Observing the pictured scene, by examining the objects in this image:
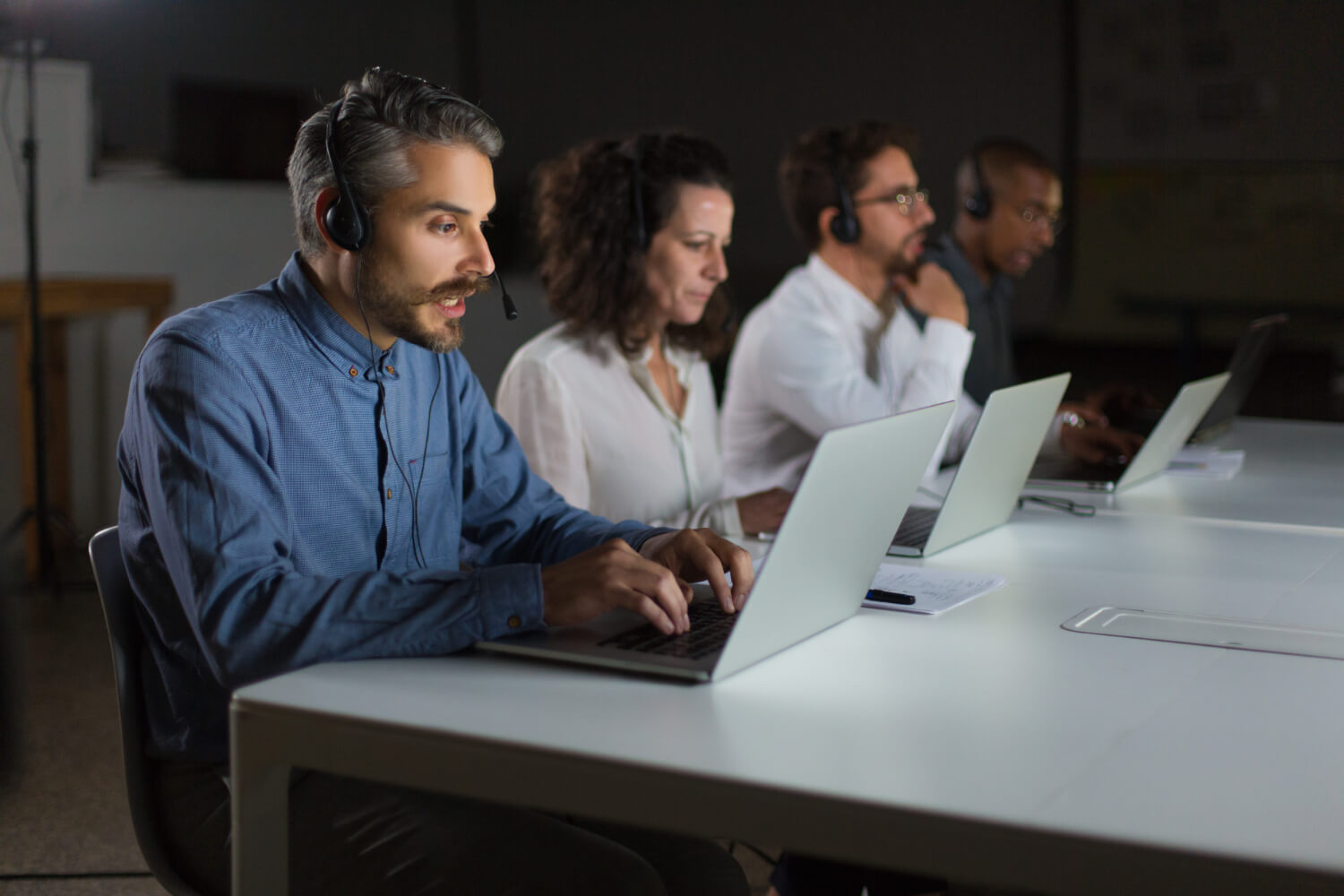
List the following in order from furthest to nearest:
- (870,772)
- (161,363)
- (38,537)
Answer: (38,537) → (161,363) → (870,772)

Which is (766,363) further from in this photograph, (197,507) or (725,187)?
(197,507)

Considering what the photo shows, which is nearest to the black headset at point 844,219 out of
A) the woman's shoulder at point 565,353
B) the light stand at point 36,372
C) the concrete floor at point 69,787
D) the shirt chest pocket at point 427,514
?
the woman's shoulder at point 565,353

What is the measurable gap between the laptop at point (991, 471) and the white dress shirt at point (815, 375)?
0.63 metres

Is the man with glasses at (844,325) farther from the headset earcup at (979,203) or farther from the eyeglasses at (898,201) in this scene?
the headset earcup at (979,203)

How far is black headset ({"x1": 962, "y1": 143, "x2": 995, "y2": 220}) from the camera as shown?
3234 mm

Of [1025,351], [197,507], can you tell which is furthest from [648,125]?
[197,507]

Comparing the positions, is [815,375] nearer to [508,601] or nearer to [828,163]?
[828,163]

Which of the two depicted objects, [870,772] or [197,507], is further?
[197,507]

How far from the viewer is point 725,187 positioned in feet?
7.39

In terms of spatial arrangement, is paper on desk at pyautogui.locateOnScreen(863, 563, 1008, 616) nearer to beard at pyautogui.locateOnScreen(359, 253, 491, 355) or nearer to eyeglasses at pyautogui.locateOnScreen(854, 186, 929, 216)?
beard at pyautogui.locateOnScreen(359, 253, 491, 355)

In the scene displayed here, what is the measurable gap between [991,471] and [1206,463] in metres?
0.89

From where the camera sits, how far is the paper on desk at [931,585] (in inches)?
52.2

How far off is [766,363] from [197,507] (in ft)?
5.07

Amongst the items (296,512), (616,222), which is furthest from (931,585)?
(616,222)
